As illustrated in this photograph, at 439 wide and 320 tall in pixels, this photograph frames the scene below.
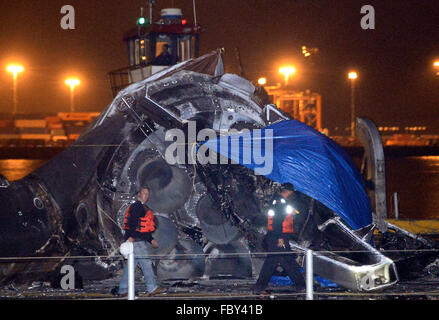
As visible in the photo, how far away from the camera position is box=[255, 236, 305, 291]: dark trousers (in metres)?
12.0

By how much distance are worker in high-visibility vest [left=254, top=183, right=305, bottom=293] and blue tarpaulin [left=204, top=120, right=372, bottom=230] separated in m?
0.75

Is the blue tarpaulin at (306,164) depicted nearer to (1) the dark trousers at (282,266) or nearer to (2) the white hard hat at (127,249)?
(1) the dark trousers at (282,266)

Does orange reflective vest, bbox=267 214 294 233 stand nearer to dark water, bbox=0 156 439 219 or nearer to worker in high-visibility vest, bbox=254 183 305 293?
worker in high-visibility vest, bbox=254 183 305 293

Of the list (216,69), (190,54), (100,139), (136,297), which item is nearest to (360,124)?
(216,69)

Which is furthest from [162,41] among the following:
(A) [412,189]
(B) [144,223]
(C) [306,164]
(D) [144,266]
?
(A) [412,189]

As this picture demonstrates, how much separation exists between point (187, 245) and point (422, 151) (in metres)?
87.6

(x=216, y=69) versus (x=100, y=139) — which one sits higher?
(x=216, y=69)

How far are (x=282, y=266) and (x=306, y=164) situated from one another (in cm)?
220

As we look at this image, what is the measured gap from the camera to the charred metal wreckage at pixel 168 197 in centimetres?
1278

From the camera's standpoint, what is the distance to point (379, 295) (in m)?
11.8

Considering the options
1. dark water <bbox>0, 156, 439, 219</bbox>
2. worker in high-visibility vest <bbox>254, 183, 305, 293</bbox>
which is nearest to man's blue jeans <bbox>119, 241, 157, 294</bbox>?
worker in high-visibility vest <bbox>254, 183, 305, 293</bbox>

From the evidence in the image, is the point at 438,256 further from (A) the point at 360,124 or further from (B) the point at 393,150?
(B) the point at 393,150

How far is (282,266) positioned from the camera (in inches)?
472
